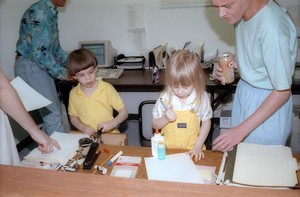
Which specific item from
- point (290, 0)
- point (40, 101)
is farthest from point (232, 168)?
point (290, 0)

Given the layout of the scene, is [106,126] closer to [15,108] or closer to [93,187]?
[15,108]

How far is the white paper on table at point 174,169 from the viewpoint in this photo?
107 centimetres

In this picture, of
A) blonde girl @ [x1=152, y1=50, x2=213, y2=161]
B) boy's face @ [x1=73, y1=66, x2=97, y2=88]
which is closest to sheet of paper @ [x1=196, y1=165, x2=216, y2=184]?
blonde girl @ [x1=152, y1=50, x2=213, y2=161]

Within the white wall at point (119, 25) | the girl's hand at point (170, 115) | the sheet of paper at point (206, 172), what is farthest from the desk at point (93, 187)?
the white wall at point (119, 25)

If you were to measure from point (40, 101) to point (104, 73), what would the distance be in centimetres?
145

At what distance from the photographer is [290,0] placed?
2672mm

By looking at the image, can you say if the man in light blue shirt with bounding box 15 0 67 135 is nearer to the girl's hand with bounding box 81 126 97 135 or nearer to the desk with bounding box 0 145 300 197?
the girl's hand with bounding box 81 126 97 135

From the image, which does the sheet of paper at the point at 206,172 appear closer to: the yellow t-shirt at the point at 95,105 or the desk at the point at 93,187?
the desk at the point at 93,187

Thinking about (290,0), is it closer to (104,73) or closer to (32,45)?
(104,73)

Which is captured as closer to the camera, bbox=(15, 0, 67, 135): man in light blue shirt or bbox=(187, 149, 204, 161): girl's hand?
bbox=(187, 149, 204, 161): girl's hand

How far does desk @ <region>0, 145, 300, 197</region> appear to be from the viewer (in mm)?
475

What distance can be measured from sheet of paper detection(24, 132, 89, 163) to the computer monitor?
163cm

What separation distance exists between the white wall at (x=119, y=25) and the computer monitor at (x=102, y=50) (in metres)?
0.19

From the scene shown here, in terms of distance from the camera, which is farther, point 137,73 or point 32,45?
point 137,73
